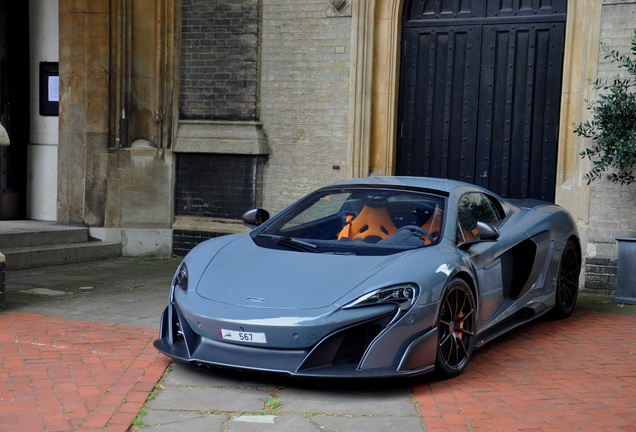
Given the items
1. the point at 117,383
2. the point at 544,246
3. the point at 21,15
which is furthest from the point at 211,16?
the point at 117,383

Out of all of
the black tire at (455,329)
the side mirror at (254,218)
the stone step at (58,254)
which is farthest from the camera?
the stone step at (58,254)

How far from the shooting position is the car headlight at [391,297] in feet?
18.2

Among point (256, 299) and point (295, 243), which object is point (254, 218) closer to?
point (295, 243)

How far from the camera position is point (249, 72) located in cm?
1219

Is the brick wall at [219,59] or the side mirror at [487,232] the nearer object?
the side mirror at [487,232]

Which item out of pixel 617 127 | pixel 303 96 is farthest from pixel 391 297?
pixel 303 96

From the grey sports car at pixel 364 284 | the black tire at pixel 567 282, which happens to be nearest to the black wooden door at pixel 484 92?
the black tire at pixel 567 282

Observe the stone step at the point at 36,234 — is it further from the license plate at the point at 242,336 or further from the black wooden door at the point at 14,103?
the license plate at the point at 242,336

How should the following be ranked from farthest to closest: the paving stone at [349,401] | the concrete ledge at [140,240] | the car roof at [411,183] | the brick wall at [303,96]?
the concrete ledge at [140,240] < the brick wall at [303,96] < the car roof at [411,183] < the paving stone at [349,401]

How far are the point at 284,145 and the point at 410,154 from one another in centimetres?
164

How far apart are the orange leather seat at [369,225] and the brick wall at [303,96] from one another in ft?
16.3

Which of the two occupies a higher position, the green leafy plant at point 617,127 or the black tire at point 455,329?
the green leafy plant at point 617,127

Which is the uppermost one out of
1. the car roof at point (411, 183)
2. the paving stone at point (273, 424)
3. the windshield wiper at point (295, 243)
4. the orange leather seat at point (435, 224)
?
the car roof at point (411, 183)

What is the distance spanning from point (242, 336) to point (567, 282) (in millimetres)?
3908
